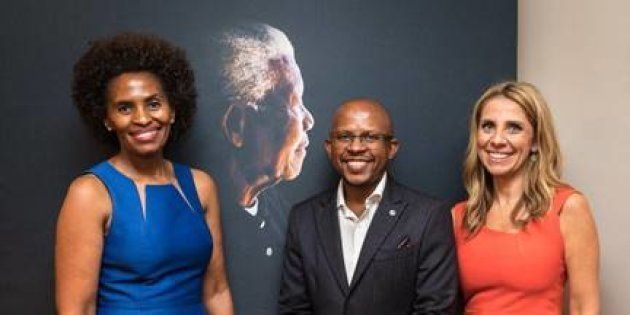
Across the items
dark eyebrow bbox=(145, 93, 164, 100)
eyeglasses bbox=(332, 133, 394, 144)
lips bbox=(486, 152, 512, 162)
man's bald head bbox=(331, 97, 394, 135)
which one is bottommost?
lips bbox=(486, 152, 512, 162)

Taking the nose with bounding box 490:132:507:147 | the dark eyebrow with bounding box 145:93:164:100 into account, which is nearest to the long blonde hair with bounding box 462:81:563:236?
the nose with bounding box 490:132:507:147

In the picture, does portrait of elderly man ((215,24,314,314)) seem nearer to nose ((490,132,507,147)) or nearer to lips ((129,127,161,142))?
lips ((129,127,161,142))

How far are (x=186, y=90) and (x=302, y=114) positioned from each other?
489 millimetres

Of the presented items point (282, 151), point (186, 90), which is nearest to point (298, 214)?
point (282, 151)

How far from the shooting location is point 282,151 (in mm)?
2488

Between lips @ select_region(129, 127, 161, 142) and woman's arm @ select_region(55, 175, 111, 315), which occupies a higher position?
lips @ select_region(129, 127, 161, 142)

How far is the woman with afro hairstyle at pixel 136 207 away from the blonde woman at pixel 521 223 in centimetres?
89

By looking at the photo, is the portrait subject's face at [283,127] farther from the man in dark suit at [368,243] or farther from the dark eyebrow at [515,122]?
the dark eyebrow at [515,122]

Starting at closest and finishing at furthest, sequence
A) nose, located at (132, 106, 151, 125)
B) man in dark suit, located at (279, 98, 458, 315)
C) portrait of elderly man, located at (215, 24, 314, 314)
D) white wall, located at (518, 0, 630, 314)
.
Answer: nose, located at (132, 106, 151, 125) < man in dark suit, located at (279, 98, 458, 315) < white wall, located at (518, 0, 630, 314) < portrait of elderly man, located at (215, 24, 314, 314)

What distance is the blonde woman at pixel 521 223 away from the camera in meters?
2.04

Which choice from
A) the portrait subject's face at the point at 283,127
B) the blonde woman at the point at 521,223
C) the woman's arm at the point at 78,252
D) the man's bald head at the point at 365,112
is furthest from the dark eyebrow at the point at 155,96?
the blonde woman at the point at 521,223

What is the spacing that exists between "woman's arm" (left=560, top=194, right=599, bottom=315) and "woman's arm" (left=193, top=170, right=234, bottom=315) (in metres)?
1.15

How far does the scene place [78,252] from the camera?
1.86m

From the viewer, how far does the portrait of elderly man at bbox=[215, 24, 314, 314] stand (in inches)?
96.6
